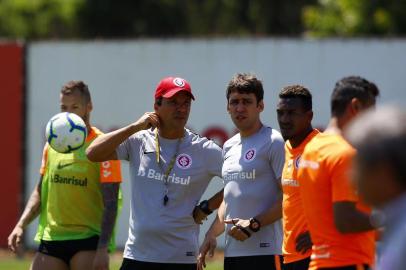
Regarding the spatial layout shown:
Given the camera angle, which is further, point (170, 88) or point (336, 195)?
point (170, 88)

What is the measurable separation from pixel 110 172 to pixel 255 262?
1662 millimetres

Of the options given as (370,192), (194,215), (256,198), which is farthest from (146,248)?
(370,192)

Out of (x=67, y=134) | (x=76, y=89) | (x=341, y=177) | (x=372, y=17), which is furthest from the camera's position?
(x=372, y=17)

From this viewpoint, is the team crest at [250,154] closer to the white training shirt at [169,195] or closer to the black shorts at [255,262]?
the white training shirt at [169,195]

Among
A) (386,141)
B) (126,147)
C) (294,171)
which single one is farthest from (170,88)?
(386,141)

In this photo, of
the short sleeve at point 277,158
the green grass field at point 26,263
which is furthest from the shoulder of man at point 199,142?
the green grass field at point 26,263

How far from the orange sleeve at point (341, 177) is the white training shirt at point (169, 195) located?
6.98 feet

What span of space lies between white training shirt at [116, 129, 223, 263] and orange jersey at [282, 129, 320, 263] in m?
0.72

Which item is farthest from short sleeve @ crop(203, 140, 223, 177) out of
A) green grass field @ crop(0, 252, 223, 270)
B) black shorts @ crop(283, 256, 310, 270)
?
green grass field @ crop(0, 252, 223, 270)

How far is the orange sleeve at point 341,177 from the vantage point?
5.16 metres

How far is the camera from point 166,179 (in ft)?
23.6

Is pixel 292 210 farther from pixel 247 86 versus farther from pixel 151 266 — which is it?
pixel 151 266

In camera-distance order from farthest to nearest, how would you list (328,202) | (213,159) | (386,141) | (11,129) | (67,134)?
(11,129)
(67,134)
(213,159)
(328,202)
(386,141)

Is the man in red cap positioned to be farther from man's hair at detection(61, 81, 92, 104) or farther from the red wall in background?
the red wall in background
